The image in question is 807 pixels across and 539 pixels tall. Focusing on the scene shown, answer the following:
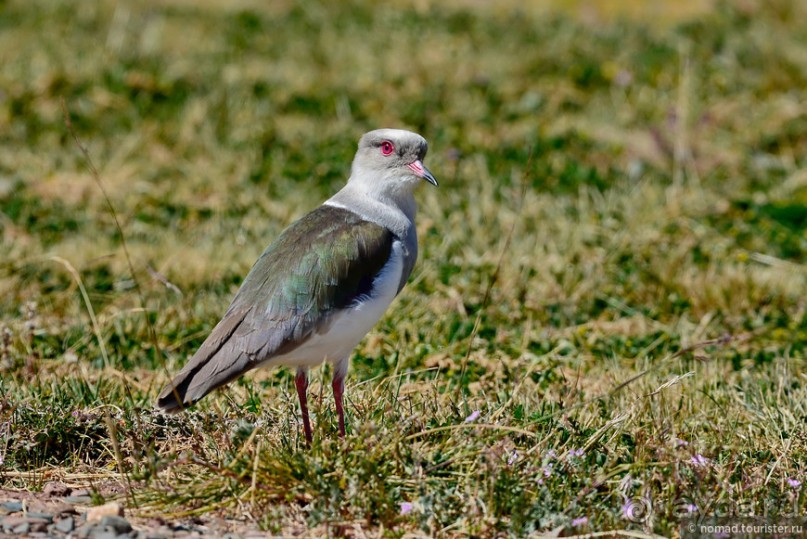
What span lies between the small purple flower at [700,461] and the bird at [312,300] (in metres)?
1.15

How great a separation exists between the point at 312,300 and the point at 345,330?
0.54ft

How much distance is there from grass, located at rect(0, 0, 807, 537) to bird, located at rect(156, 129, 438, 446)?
17 centimetres

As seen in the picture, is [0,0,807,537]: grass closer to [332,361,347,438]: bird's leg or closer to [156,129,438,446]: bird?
[332,361,347,438]: bird's leg

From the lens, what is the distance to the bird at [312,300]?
148 inches

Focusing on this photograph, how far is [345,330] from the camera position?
395 centimetres

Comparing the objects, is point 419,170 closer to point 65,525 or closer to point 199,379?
point 199,379

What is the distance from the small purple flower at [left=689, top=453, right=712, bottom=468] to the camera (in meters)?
3.53

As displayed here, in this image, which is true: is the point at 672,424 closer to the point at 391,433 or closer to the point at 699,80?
the point at 391,433

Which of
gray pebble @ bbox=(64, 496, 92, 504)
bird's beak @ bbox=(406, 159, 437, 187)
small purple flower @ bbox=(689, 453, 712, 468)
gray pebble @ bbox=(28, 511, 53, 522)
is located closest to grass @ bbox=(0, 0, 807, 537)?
small purple flower @ bbox=(689, 453, 712, 468)

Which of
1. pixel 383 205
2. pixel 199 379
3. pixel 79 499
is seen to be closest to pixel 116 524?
pixel 79 499

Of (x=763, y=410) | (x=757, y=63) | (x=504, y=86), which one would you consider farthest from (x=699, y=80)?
(x=763, y=410)

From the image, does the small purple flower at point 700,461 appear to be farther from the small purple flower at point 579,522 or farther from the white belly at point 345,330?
the white belly at point 345,330

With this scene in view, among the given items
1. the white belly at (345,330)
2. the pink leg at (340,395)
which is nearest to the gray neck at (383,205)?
the white belly at (345,330)

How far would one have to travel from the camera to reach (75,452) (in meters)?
3.85
